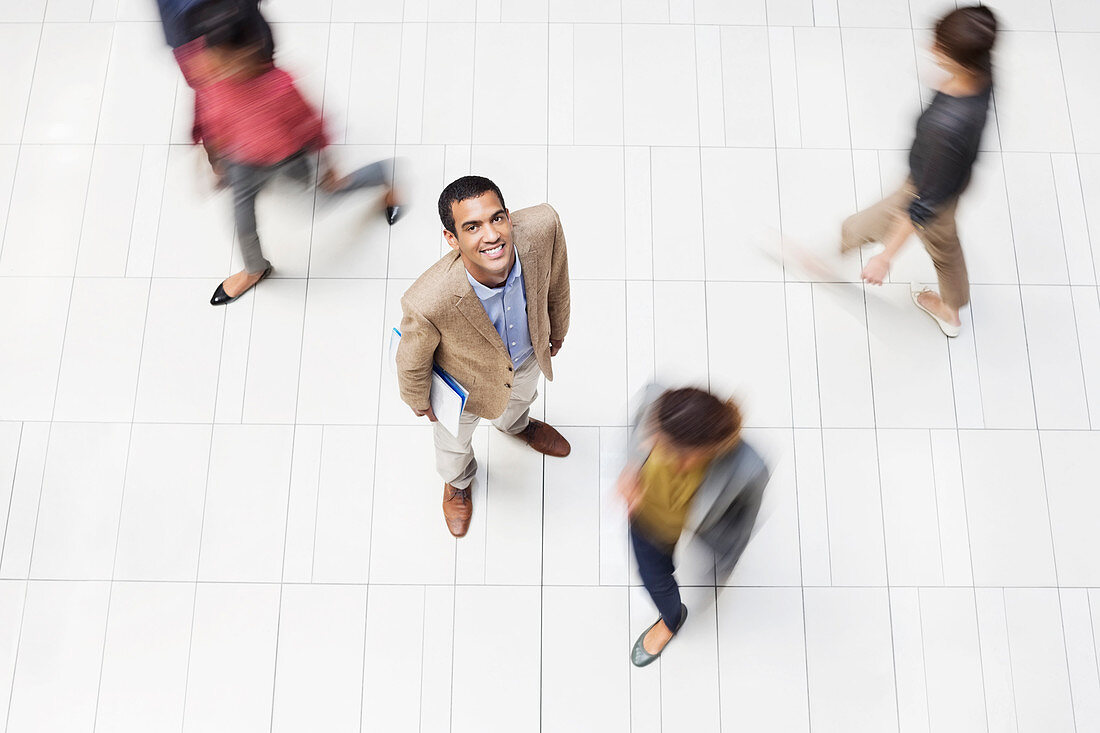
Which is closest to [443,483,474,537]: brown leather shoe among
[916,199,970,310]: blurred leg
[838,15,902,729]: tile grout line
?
[838,15,902,729]: tile grout line

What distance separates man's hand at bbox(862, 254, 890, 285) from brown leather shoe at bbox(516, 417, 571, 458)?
1.33 m

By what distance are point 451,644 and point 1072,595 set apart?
2.34m

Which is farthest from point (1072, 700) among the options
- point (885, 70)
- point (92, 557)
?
point (92, 557)

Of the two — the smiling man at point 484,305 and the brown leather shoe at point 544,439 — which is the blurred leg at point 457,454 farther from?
the brown leather shoe at point 544,439

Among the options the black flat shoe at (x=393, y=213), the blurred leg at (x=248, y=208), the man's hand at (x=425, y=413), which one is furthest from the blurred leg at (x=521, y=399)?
the blurred leg at (x=248, y=208)

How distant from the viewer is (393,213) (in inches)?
134

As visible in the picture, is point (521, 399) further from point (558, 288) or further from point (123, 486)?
point (123, 486)

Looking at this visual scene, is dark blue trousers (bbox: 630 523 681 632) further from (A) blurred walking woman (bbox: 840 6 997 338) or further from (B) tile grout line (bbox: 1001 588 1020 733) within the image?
(A) blurred walking woman (bbox: 840 6 997 338)

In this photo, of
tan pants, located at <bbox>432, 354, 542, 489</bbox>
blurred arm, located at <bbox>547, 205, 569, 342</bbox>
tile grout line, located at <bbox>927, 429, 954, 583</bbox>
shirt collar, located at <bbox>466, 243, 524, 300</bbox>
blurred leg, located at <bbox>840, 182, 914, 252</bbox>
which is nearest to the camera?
shirt collar, located at <bbox>466, 243, 524, 300</bbox>

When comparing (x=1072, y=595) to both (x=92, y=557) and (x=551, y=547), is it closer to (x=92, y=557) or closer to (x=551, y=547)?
(x=551, y=547)

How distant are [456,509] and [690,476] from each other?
1.28 m

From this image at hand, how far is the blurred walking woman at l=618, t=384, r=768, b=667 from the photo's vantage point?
1.83 m

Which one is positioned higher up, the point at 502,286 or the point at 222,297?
the point at 502,286


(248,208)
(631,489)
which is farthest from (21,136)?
(631,489)
